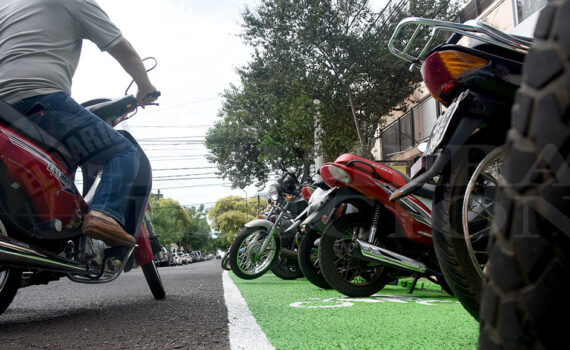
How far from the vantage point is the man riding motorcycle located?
2.44 metres

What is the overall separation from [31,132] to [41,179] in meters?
0.29

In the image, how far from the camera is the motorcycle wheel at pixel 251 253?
245 inches

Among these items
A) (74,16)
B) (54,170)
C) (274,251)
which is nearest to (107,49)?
(74,16)

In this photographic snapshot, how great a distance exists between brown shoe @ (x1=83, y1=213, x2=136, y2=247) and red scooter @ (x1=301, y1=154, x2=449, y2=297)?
176 centimetres

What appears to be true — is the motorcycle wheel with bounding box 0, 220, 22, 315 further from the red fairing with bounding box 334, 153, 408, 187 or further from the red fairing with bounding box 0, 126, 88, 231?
the red fairing with bounding box 334, 153, 408, 187

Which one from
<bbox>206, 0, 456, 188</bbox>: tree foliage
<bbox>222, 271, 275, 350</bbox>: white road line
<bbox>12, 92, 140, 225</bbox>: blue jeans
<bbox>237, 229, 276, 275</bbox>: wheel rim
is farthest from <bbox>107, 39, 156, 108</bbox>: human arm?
<bbox>206, 0, 456, 188</bbox>: tree foliage

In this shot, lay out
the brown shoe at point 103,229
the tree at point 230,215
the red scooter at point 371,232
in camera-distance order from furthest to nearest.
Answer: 1. the tree at point 230,215
2. the red scooter at point 371,232
3. the brown shoe at point 103,229

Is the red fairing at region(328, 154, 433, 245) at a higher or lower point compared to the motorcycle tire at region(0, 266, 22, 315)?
higher

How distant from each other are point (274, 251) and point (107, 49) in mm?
4309

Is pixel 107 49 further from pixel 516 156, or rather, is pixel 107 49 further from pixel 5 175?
pixel 516 156

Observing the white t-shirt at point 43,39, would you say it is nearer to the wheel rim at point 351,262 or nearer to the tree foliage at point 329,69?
the wheel rim at point 351,262

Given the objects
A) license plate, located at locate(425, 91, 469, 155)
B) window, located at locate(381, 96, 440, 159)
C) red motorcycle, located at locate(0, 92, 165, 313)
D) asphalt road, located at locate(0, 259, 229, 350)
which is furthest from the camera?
window, located at locate(381, 96, 440, 159)

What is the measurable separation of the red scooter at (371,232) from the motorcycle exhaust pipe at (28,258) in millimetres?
2043

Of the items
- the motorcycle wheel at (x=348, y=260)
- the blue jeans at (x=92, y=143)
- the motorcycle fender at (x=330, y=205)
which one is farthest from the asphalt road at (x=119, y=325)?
the motorcycle fender at (x=330, y=205)
